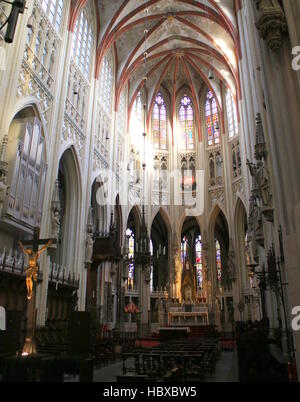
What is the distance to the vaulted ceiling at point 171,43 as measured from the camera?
23547 millimetres

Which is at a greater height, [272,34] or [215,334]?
[272,34]

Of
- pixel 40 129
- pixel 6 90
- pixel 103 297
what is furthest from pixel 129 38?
pixel 103 297

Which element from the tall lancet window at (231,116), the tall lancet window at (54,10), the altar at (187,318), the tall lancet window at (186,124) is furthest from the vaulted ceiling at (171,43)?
the altar at (187,318)

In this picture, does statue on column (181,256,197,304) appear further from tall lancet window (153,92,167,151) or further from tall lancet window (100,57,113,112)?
tall lancet window (100,57,113,112)

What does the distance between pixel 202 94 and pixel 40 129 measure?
21.1 m

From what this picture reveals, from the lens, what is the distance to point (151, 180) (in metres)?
30.2

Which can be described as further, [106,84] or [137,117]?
[137,117]

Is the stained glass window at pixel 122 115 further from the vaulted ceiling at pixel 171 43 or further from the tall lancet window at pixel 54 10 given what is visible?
the tall lancet window at pixel 54 10

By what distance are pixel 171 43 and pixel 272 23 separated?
2261cm

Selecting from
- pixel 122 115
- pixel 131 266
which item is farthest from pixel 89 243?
pixel 122 115

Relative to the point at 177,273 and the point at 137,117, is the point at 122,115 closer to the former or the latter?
the point at 137,117

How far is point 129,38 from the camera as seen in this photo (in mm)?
26938

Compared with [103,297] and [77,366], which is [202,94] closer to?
[103,297]
